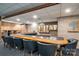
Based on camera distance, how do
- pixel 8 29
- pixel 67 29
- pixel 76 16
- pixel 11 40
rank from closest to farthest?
pixel 11 40 → pixel 76 16 → pixel 67 29 → pixel 8 29

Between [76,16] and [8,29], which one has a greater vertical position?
[76,16]

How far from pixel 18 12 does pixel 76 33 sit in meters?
3.91

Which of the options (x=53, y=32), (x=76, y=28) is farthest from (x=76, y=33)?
(x=53, y=32)

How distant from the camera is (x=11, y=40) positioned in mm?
4164

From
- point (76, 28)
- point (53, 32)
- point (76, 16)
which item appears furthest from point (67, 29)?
point (53, 32)

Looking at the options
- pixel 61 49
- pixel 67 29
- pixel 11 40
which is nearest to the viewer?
pixel 61 49

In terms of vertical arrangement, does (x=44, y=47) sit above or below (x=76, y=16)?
below

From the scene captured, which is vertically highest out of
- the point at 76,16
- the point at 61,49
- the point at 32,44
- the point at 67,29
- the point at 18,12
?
the point at 18,12

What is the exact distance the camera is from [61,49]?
2.87 meters

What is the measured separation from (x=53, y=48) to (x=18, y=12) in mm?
3616

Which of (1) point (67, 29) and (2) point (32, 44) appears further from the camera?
(1) point (67, 29)

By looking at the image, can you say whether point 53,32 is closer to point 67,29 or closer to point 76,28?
point 67,29

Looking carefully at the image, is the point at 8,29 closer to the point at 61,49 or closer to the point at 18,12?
the point at 18,12

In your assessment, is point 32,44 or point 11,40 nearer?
point 32,44
